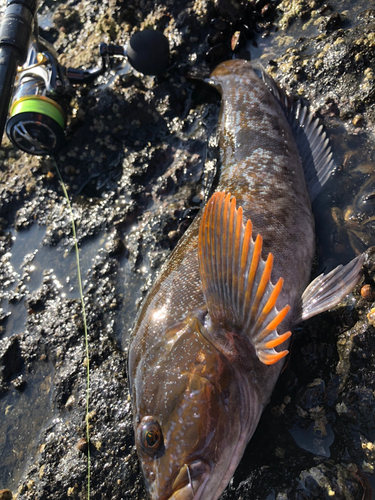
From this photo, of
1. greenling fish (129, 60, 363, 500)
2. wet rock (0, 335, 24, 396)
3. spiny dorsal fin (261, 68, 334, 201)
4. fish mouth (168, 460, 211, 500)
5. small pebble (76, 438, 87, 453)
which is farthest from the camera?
wet rock (0, 335, 24, 396)

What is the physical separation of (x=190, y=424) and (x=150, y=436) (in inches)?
10.5

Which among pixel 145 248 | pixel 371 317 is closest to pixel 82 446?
pixel 145 248

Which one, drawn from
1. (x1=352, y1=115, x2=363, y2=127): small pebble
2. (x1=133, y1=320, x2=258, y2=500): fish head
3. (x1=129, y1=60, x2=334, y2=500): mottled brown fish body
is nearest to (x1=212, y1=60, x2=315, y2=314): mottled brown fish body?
(x1=129, y1=60, x2=334, y2=500): mottled brown fish body

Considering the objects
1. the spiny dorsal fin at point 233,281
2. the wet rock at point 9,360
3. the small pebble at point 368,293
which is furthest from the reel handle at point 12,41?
the small pebble at point 368,293

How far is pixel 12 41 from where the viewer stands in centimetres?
411

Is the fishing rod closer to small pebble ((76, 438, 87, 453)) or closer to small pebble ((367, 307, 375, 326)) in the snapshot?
small pebble ((76, 438, 87, 453))

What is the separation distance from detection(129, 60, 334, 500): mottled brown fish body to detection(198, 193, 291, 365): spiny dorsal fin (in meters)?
Answer: 0.07

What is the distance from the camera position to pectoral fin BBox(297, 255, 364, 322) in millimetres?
2258

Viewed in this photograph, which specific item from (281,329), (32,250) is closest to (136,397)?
(281,329)

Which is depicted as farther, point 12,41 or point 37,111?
point 12,41

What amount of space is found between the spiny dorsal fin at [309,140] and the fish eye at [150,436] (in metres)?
2.25

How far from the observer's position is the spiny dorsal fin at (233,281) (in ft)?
6.48

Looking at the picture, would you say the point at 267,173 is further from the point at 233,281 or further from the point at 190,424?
the point at 190,424

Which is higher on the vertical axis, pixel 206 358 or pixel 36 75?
pixel 36 75
